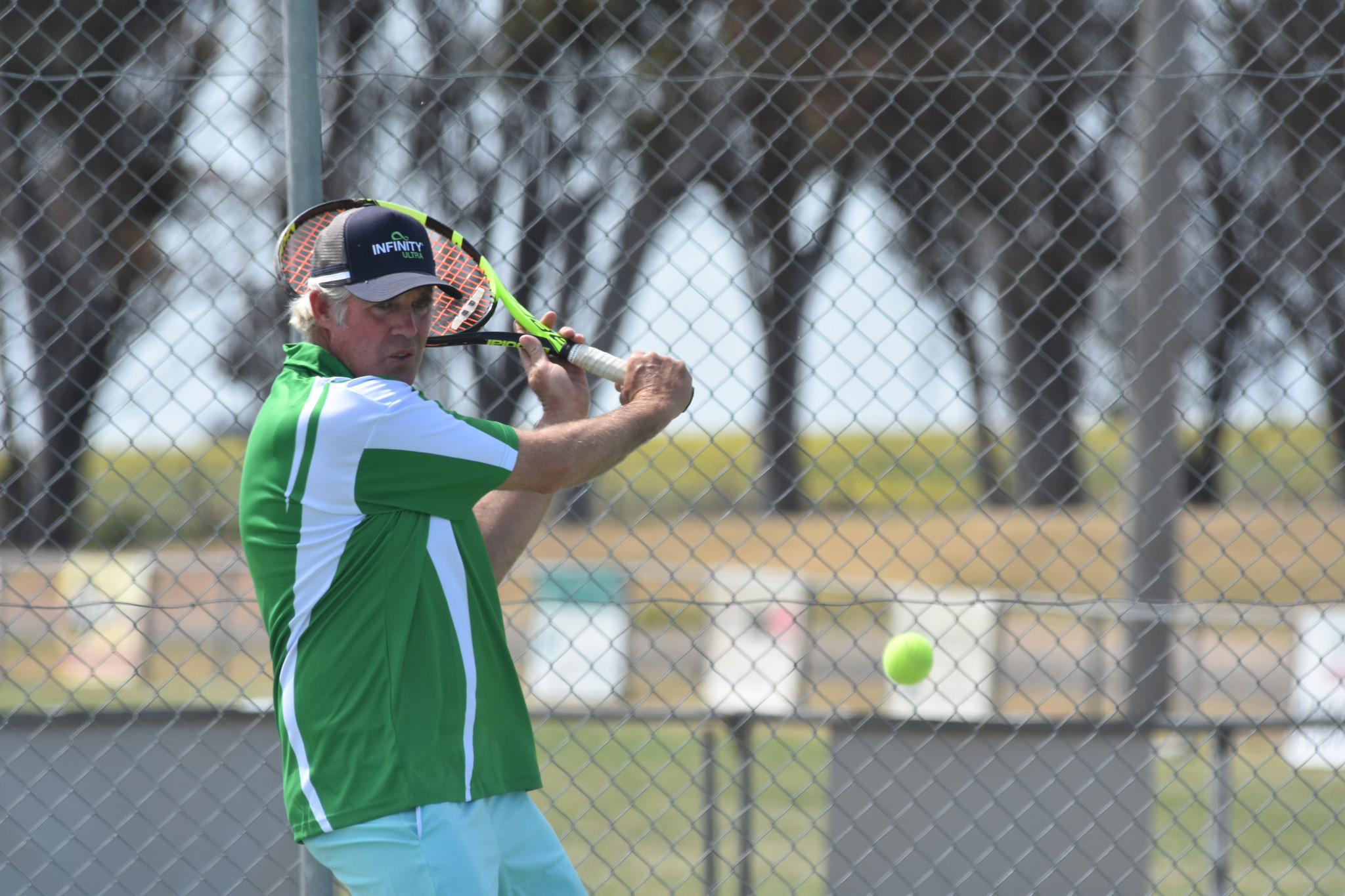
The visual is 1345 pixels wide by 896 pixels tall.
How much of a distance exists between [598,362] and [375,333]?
18.0 inches

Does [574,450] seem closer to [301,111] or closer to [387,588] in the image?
[387,588]

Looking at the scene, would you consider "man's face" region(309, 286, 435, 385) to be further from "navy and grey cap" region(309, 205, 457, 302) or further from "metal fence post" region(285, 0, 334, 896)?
"metal fence post" region(285, 0, 334, 896)

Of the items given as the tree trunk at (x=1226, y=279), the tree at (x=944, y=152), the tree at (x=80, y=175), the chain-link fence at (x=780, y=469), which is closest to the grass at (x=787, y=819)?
the chain-link fence at (x=780, y=469)

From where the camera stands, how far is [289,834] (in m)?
3.15

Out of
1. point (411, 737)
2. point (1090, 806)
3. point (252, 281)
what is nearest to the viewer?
point (411, 737)

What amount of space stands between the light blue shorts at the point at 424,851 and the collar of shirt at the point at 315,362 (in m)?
0.75

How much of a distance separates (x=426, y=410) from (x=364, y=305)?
0.26m

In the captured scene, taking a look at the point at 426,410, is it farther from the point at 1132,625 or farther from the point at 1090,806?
the point at 1132,625

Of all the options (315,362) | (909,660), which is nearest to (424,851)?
(315,362)

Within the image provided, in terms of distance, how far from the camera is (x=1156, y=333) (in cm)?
412

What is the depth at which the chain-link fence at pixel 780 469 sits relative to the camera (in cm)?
338

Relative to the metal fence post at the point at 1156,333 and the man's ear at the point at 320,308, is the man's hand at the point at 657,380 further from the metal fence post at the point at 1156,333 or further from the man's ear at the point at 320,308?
the metal fence post at the point at 1156,333

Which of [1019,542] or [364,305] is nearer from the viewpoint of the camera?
[364,305]

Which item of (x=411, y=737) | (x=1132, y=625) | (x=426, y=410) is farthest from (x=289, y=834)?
(x=1132, y=625)
